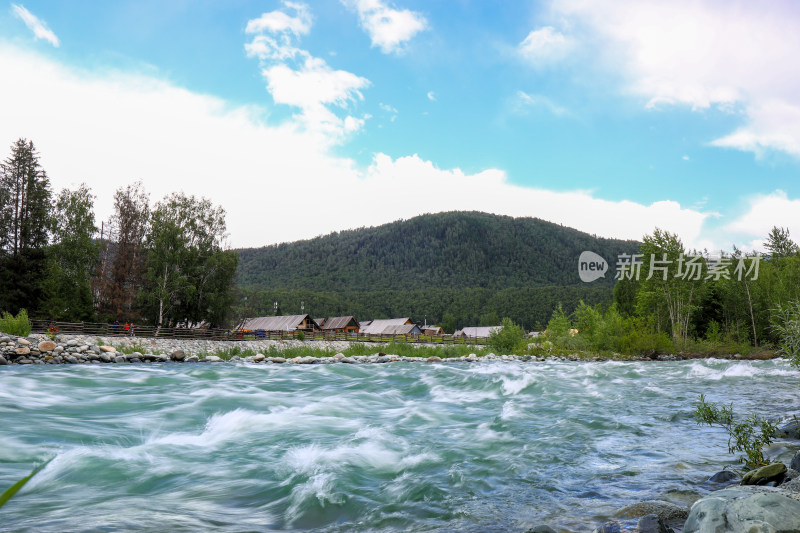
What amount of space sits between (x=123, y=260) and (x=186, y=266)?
5267 mm

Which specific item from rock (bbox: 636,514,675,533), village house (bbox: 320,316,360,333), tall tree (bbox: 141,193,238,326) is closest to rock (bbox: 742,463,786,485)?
rock (bbox: 636,514,675,533)

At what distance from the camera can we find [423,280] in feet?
595

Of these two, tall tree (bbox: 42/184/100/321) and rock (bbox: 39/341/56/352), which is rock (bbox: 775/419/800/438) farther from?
tall tree (bbox: 42/184/100/321)

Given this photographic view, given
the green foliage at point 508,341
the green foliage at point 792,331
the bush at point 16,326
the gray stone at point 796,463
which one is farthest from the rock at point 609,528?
the green foliage at point 508,341

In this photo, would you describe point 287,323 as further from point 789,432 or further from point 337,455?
point 789,432

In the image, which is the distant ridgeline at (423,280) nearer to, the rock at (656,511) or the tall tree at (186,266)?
the tall tree at (186,266)

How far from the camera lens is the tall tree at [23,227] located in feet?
123

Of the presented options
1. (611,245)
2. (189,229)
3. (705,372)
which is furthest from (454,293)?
(705,372)

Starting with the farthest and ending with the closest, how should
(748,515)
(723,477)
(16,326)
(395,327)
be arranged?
(395,327) → (16,326) → (723,477) → (748,515)

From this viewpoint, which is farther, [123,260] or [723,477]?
[123,260]

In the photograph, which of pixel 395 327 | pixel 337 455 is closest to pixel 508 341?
pixel 337 455

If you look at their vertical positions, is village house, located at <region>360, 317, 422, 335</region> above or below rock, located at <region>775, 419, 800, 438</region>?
below

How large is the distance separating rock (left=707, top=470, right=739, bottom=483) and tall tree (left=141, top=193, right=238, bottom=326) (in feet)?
130

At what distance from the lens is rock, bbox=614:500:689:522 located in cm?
439
